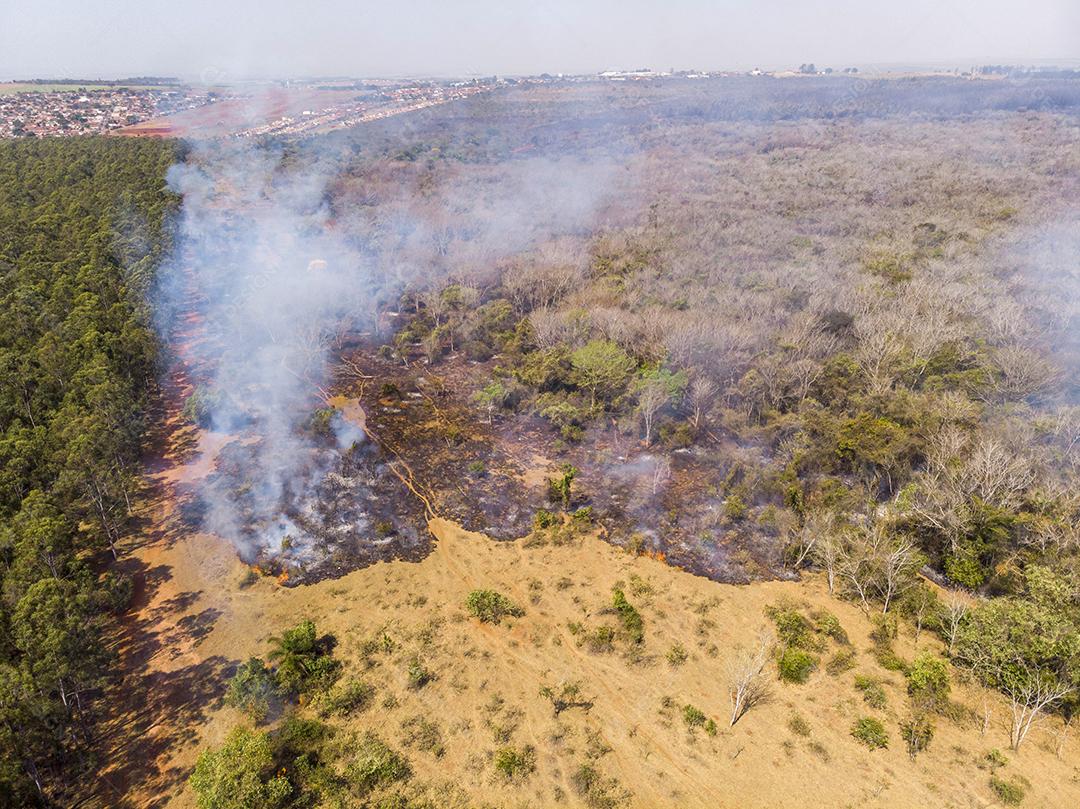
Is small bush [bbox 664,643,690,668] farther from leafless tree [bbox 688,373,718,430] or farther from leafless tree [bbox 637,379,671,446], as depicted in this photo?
leafless tree [bbox 688,373,718,430]

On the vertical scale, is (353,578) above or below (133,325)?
below

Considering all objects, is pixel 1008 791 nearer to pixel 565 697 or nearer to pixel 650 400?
pixel 565 697

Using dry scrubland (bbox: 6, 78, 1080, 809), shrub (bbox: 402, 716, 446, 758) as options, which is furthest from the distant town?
shrub (bbox: 402, 716, 446, 758)

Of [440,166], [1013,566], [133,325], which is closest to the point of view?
[1013,566]

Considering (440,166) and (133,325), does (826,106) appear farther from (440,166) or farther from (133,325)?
(133,325)

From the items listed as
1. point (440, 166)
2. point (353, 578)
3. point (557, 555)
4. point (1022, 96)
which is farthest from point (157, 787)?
point (1022, 96)

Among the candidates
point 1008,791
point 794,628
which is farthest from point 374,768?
point 1008,791

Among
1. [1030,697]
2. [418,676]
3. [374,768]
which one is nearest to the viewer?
[374,768]
